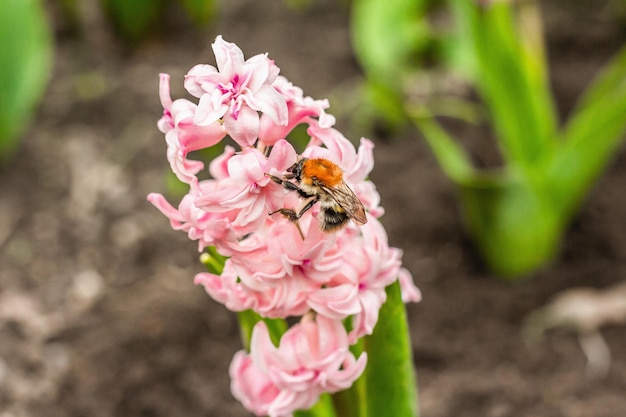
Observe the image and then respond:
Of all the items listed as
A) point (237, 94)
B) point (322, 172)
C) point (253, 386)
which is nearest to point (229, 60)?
point (237, 94)

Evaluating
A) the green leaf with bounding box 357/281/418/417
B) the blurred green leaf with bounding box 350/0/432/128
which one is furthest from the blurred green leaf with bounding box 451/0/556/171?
the green leaf with bounding box 357/281/418/417

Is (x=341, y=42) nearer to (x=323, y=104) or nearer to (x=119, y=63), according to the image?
(x=119, y=63)

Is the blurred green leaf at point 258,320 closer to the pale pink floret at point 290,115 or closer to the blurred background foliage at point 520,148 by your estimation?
the pale pink floret at point 290,115

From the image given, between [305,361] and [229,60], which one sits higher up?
[229,60]

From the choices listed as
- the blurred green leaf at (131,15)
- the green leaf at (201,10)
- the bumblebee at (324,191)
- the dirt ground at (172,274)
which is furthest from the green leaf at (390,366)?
the blurred green leaf at (131,15)

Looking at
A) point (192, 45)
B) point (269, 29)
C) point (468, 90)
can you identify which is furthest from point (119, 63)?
point (468, 90)

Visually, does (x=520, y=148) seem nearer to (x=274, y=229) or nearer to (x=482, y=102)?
(x=482, y=102)

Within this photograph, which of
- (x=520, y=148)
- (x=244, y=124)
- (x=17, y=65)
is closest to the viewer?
(x=244, y=124)
